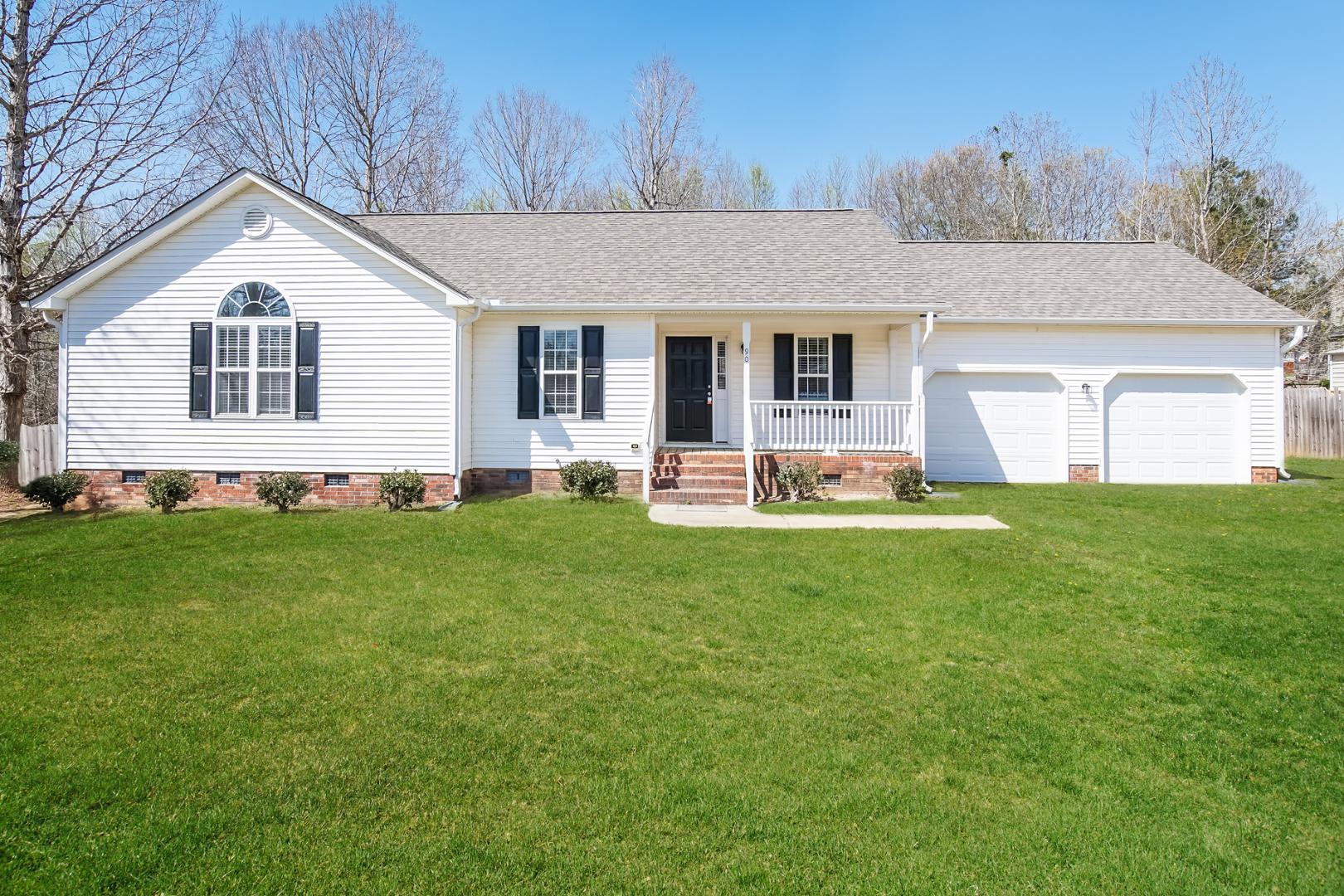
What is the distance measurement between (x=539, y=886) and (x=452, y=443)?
404 inches

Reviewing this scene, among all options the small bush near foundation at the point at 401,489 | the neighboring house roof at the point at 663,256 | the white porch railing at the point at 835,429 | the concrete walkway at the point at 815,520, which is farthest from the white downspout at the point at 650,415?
the small bush near foundation at the point at 401,489

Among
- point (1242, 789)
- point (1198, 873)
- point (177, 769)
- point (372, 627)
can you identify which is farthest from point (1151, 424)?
point (177, 769)

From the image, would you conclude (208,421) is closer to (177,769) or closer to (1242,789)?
(177,769)

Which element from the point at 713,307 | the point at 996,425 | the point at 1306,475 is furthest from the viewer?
the point at 1306,475

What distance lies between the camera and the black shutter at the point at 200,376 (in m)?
12.4

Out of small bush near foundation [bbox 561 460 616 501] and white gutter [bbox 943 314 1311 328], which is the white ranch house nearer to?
white gutter [bbox 943 314 1311 328]

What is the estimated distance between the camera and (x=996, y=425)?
14891mm

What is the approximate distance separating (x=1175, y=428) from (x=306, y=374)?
16.6 metres

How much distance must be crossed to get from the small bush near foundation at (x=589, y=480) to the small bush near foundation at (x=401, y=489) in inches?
91.8

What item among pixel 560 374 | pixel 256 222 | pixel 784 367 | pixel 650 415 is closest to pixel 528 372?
pixel 560 374

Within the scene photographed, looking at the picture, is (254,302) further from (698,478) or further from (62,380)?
(698,478)

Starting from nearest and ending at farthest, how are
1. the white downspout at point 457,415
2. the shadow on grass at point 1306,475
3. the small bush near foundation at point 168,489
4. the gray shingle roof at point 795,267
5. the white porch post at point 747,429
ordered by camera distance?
1. the small bush near foundation at point 168,489
2. the white porch post at point 747,429
3. the white downspout at point 457,415
4. the gray shingle roof at point 795,267
5. the shadow on grass at point 1306,475

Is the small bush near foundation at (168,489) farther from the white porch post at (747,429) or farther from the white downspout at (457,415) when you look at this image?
the white porch post at (747,429)

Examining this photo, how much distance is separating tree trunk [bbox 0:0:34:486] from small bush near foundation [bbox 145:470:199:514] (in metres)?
4.98
